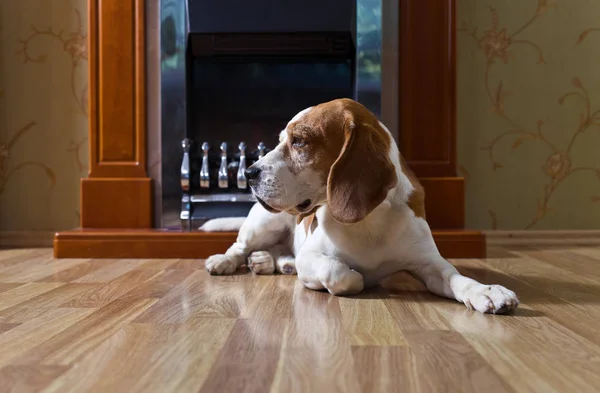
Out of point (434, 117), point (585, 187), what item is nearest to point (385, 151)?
point (434, 117)

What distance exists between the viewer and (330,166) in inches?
51.8

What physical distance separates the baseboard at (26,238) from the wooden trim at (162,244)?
1.66ft

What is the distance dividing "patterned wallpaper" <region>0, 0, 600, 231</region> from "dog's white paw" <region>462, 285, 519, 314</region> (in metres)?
1.46

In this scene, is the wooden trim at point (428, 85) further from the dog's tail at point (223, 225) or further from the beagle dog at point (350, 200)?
the beagle dog at point (350, 200)

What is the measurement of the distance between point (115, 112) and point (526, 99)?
5.80 feet

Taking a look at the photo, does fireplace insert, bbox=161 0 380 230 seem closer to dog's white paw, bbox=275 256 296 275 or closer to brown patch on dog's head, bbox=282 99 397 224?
dog's white paw, bbox=275 256 296 275

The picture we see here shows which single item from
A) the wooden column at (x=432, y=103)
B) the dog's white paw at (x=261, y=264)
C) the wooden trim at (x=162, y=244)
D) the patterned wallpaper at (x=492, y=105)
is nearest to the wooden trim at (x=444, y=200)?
the wooden column at (x=432, y=103)

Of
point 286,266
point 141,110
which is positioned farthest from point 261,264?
point 141,110

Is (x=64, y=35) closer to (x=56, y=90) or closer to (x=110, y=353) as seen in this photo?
(x=56, y=90)

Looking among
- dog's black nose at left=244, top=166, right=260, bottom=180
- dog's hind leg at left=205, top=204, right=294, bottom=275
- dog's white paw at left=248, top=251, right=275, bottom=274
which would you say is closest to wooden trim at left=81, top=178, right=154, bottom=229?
dog's hind leg at left=205, top=204, right=294, bottom=275

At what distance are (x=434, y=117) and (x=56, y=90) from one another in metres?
1.66

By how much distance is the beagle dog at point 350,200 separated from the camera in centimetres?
126

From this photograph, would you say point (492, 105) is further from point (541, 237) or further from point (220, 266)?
point (220, 266)

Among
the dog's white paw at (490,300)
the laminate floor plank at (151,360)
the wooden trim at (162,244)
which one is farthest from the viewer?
the wooden trim at (162,244)
